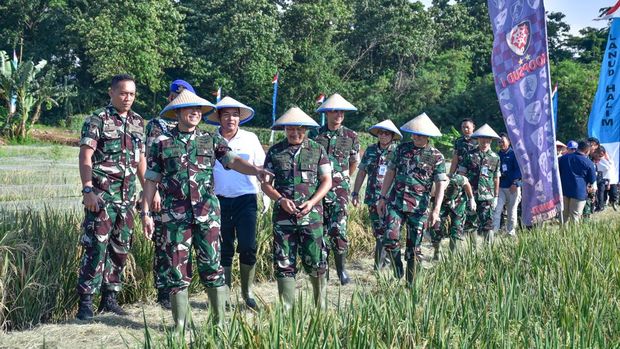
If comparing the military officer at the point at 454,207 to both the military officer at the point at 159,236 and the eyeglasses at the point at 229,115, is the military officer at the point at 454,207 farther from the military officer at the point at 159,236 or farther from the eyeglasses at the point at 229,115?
the military officer at the point at 159,236

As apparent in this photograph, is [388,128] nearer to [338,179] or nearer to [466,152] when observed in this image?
[338,179]

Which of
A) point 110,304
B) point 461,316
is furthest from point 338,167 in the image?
point 461,316

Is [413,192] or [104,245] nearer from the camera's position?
[104,245]

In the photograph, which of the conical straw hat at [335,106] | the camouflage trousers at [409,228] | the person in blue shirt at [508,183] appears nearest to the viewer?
the camouflage trousers at [409,228]

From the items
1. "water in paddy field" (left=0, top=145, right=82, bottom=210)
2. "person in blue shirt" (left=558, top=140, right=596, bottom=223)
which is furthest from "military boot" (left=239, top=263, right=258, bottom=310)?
"person in blue shirt" (left=558, top=140, right=596, bottom=223)

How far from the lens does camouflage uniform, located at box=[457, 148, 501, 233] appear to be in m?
7.64

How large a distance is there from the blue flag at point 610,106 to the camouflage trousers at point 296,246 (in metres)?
6.53

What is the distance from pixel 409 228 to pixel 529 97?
1.67 m

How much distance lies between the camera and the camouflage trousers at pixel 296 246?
453 centimetres

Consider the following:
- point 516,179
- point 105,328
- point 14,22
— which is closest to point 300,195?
point 105,328

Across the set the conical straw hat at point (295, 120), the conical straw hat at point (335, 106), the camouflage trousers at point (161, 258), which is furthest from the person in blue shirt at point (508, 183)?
the camouflage trousers at point (161, 258)

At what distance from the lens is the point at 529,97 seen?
581cm

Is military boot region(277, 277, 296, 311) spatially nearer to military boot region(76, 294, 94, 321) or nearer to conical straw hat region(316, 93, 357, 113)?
military boot region(76, 294, 94, 321)

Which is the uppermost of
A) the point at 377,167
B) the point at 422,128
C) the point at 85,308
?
the point at 422,128
